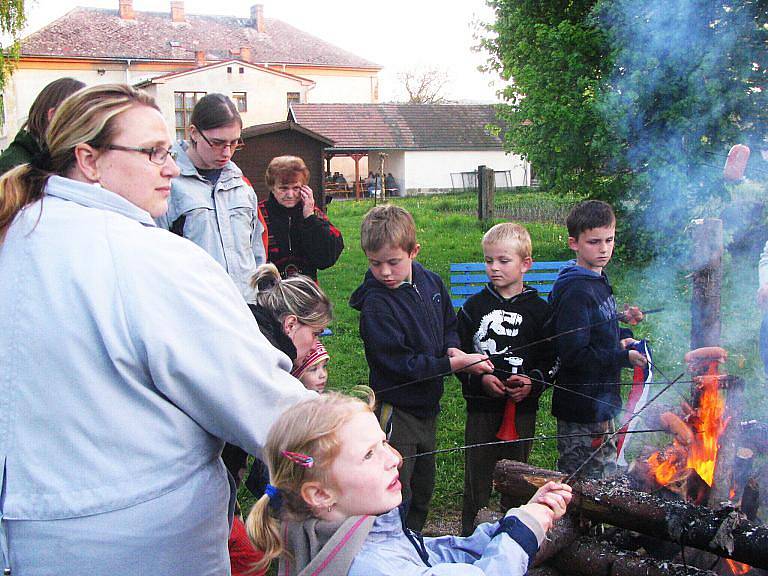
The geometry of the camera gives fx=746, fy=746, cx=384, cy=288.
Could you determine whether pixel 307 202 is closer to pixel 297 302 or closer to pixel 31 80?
pixel 297 302

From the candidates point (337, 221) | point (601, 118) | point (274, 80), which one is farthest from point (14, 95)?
point (601, 118)

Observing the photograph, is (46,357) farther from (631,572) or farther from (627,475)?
(627,475)

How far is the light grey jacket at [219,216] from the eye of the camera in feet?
13.0

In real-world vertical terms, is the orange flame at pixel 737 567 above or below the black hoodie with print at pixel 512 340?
below

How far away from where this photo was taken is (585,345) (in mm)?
3873

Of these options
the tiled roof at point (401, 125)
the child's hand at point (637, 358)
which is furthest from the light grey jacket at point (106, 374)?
the tiled roof at point (401, 125)

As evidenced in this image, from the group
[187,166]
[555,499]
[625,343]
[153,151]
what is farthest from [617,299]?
[153,151]

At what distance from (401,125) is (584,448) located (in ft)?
117

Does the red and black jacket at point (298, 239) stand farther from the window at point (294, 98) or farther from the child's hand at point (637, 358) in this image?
the window at point (294, 98)

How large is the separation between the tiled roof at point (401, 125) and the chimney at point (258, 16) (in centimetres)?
1296

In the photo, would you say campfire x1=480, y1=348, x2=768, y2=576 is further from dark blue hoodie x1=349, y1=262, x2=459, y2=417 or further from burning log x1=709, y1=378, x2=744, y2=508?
dark blue hoodie x1=349, y1=262, x2=459, y2=417

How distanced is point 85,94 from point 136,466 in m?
0.94

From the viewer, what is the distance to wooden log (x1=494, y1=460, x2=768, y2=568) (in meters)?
2.69

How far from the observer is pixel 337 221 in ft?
67.1
